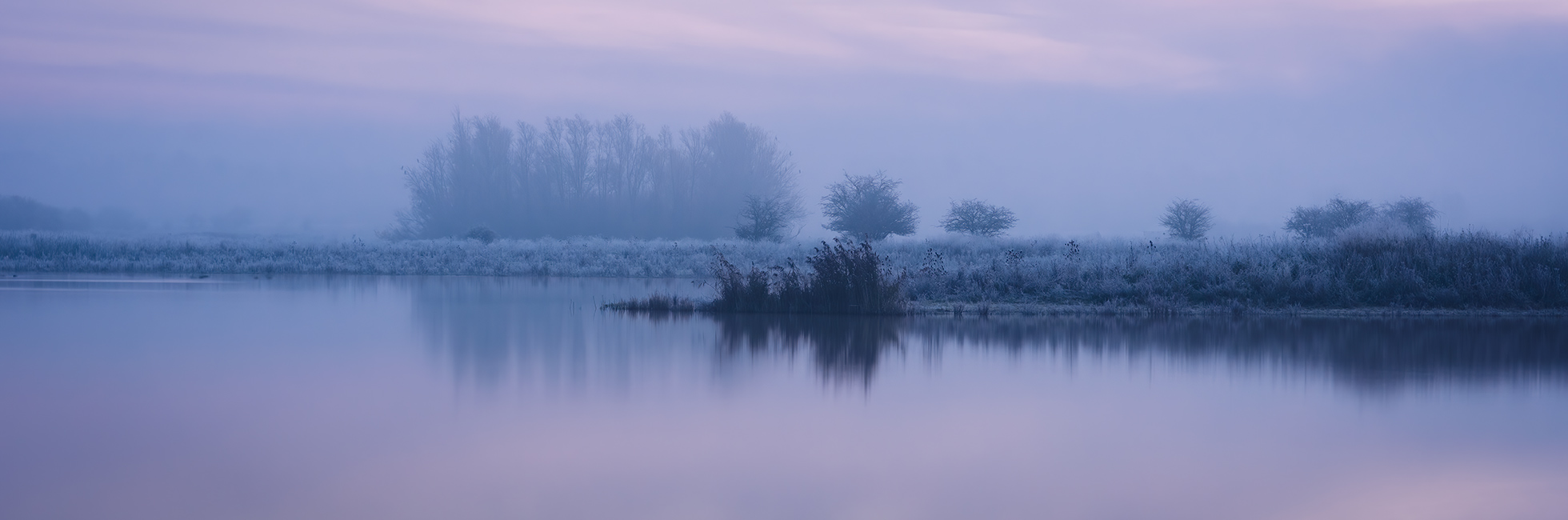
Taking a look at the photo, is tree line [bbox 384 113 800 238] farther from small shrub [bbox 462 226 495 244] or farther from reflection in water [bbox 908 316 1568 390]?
reflection in water [bbox 908 316 1568 390]

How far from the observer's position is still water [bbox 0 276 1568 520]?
5176mm

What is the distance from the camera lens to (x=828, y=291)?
15.2m

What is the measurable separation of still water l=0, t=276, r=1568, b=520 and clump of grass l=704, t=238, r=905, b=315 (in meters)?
1.97

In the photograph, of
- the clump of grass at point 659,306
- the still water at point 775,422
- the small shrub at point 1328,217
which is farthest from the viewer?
the small shrub at point 1328,217

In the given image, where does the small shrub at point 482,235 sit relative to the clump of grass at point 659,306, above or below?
above

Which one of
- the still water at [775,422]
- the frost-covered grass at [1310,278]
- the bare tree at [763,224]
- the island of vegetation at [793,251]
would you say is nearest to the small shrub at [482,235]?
the island of vegetation at [793,251]

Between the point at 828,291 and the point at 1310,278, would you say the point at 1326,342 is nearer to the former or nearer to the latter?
the point at 1310,278

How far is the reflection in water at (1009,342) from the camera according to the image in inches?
378

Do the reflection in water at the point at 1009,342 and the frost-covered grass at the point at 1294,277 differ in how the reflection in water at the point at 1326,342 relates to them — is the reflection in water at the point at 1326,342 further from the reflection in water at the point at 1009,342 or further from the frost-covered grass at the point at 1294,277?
the frost-covered grass at the point at 1294,277

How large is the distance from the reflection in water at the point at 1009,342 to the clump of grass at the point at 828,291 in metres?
0.43

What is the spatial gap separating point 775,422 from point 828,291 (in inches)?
320

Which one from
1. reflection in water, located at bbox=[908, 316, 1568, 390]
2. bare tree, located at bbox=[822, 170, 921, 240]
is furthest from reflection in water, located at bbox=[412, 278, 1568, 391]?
bare tree, located at bbox=[822, 170, 921, 240]

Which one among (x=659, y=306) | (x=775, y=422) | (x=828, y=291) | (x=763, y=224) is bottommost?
(x=775, y=422)

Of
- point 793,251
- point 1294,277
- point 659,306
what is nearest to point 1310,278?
point 1294,277
